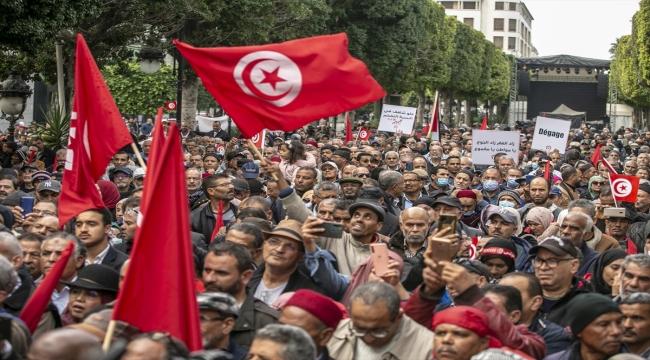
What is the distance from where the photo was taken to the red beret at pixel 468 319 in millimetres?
4871

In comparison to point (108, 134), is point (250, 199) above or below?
below

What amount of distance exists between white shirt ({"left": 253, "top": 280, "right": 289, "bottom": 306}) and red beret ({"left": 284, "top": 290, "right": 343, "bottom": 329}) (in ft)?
3.56

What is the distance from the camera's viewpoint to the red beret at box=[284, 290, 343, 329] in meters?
5.23

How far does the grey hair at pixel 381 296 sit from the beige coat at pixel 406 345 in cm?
14

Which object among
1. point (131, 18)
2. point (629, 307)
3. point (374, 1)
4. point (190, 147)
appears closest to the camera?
point (629, 307)

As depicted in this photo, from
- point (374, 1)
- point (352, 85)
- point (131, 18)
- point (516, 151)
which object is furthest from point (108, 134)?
point (374, 1)

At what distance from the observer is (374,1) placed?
44.2 metres

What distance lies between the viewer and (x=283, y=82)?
25.1 ft

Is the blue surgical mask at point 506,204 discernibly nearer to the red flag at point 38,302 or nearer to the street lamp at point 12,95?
the red flag at point 38,302

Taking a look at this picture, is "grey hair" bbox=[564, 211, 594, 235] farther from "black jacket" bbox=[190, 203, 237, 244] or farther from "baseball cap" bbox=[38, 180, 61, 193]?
"baseball cap" bbox=[38, 180, 61, 193]

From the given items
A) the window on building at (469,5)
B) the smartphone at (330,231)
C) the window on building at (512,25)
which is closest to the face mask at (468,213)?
the smartphone at (330,231)

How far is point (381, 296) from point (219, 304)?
2.65 feet

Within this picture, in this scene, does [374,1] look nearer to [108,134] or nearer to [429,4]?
[429,4]

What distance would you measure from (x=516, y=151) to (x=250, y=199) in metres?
9.72
